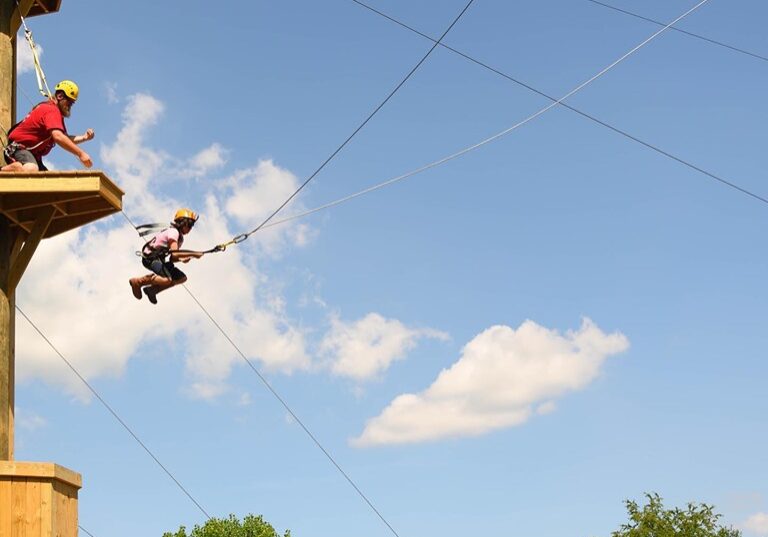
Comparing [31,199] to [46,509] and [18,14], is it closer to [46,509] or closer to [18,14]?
[18,14]

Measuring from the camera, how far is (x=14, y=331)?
32.5ft

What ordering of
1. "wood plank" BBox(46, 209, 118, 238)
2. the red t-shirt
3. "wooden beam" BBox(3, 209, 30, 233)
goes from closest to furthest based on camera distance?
"wooden beam" BBox(3, 209, 30, 233) → the red t-shirt → "wood plank" BBox(46, 209, 118, 238)

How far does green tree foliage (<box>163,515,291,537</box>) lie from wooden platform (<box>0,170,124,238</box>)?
1884 inches

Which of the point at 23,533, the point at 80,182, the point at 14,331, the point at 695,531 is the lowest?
the point at 23,533

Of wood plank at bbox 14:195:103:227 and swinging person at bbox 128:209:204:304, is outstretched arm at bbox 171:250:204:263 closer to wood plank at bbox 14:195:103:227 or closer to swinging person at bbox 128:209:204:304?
swinging person at bbox 128:209:204:304

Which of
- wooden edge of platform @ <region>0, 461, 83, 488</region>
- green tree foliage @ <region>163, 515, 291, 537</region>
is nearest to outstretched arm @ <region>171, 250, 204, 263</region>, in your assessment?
→ wooden edge of platform @ <region>0, 461, 83, 488</region>

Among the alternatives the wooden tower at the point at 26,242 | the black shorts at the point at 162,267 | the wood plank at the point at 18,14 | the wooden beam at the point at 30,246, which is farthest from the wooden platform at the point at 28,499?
the wood plank at the point at 18,14

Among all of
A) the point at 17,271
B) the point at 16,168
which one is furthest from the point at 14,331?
the point at 16,168

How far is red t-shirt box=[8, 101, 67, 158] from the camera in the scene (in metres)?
10.1

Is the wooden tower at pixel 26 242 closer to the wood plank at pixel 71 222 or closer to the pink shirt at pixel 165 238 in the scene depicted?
the wood plank at pixel 71 222

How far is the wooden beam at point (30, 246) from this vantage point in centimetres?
985

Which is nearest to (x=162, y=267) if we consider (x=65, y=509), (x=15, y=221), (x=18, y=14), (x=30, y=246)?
(x=30, y=246)

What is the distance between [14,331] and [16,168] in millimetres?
1668

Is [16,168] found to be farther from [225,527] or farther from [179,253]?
[225,527]
